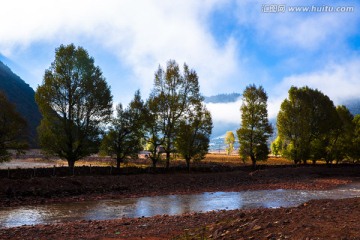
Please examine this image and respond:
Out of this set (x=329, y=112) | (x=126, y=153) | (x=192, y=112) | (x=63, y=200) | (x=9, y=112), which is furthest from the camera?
(x=329, y=112)

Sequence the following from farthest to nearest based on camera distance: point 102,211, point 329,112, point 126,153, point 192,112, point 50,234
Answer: point 329,112
point 192,112
point 126,153
point 102,211
point 50,234

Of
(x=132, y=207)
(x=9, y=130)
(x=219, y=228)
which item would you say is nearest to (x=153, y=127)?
(x=9, y=130)

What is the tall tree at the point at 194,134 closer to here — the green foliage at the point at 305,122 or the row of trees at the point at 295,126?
the row of trees at the point at 295,126

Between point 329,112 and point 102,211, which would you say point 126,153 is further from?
point 329,112

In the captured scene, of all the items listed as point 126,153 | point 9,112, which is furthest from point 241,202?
point 9,112

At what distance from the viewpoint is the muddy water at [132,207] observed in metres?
21.4

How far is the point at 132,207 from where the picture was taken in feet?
84.8

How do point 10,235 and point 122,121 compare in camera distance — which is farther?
point 122,121

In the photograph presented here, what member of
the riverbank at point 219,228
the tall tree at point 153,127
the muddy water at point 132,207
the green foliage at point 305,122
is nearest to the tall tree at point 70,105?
the tall tree at point 153,127

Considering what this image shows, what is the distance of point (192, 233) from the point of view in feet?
44.9

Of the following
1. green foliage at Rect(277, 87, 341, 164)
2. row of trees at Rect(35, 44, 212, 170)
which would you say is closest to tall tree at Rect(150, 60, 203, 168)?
row of trees at Rect(35, 44, 212, 170)

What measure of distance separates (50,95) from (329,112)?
5790 cm

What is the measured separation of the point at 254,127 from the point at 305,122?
45.0 feet

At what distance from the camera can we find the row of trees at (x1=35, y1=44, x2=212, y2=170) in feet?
128
